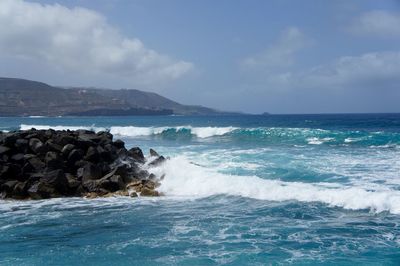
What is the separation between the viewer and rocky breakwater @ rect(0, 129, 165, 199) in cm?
1384

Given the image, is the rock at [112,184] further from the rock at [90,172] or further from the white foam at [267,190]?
the white foam at [267,190]

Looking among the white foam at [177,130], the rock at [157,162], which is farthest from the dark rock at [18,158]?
the white foam at [177,130]

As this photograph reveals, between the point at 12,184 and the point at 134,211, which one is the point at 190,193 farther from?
the point at 12,184

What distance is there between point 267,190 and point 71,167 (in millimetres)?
7094

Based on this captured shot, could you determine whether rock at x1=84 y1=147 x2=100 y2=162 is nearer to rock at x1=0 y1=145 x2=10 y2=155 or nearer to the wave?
rock at x1=0 y1=145 x2=10 y2=155

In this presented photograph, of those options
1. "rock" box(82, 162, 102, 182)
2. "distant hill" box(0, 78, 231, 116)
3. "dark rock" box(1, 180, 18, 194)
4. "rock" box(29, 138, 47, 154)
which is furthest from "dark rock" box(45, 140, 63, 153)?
"distant hill" box(0, 78, 231, 116)

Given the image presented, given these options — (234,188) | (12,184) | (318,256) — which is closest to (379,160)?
(234,188)

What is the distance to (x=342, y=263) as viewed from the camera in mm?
7457

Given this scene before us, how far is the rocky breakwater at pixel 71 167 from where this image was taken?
1384cm

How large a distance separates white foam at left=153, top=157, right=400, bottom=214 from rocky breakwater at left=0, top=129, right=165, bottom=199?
68 centimetres

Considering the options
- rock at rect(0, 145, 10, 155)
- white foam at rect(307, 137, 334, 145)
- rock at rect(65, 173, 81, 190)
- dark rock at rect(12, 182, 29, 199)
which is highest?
rock at rect(0, 145, 10, 155)

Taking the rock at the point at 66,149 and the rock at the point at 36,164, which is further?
the rock at the point at 66,149

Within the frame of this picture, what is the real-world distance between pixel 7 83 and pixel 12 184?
148541mm

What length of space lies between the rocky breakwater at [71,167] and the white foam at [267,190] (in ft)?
2.24
